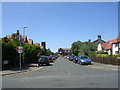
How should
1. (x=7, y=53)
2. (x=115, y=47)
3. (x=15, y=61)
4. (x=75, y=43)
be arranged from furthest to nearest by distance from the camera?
(x=75, y=43)
(x=115, y=47)
(x=15, y=61)
(x=7, y=53)

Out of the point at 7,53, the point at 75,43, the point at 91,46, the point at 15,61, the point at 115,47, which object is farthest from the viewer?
the point at 75,43

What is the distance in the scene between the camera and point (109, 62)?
3366 centimetres

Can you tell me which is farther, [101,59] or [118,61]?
[101,59]

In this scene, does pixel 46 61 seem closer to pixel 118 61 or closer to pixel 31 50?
pixel 31 50

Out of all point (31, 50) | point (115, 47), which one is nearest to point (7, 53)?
point (31, 50)

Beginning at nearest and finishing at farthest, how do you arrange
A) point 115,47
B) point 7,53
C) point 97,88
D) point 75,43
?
point 97,88 < point 7,53 < point 115,47 < point 75,43

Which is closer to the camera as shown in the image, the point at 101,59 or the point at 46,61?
the point at 46,61

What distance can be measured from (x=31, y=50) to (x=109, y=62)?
606 inches

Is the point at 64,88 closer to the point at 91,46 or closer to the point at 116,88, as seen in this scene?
the point at 116,88

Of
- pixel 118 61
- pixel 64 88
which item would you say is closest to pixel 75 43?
pixel 118 61

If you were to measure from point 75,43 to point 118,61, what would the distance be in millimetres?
99075

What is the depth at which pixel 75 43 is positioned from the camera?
129 m

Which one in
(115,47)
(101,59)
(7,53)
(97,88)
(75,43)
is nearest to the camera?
(97,88)

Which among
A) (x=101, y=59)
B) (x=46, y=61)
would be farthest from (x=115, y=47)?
(x=46, y=61)
